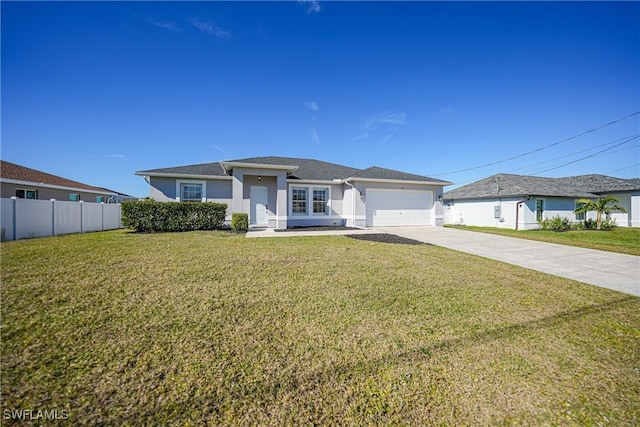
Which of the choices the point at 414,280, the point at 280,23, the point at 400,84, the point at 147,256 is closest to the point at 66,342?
the point at 147,256

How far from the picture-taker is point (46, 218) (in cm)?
973

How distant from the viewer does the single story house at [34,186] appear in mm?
13922

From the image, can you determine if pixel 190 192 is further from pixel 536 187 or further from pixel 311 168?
pixel 536 187

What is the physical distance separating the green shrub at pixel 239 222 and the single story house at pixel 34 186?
13240mm

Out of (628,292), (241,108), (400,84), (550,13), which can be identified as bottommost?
(628,292)

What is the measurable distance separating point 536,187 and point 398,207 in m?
12.7

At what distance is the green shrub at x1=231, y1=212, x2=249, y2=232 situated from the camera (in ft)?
→ 39.6

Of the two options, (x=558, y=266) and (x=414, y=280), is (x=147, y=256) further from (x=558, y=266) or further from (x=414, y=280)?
(x=558, y=266)

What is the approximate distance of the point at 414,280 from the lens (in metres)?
5.16

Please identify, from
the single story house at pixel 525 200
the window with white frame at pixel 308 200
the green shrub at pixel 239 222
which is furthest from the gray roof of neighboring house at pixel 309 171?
the single story house at pixel 525 200

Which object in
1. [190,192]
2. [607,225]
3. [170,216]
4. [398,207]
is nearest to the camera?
[170,216]

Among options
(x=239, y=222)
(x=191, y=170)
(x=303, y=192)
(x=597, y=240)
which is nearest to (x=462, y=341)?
(x=239, y=222)

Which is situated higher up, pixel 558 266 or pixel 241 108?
pixel 241 108

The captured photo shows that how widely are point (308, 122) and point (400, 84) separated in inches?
266
